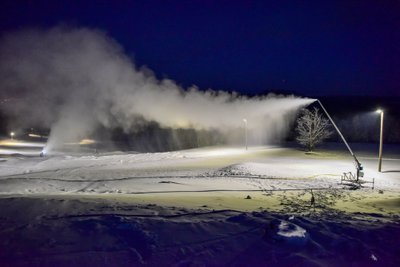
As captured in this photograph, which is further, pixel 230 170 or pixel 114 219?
pixel 230 170

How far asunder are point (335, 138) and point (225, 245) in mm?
66046

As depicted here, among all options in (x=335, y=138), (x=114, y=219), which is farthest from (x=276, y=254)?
(x=335, y=138)

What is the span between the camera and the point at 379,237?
7531 millimetres

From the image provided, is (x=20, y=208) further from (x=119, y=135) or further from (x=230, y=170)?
(x=119, y=135)

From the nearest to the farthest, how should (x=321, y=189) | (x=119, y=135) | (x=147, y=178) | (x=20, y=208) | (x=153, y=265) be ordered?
(x=153, y=265) < (x=20, y=208) < (x=321, y=189) < (x=147, y=178) < (x=119, y=135)

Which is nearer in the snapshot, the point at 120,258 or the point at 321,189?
the point at 120,258

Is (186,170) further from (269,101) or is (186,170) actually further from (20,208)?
(269,101)

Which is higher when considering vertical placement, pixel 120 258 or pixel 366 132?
pixel 366 132

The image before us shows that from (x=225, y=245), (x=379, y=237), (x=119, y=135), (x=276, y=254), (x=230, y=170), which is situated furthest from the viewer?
(x=119, y=135)

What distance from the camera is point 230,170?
25.0 m

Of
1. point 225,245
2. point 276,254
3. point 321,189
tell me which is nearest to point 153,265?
point 225,245

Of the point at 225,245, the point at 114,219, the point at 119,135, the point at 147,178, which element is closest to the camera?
the point at 225,245

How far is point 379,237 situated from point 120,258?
5.24 m

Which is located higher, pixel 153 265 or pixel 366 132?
pixel 366 132
